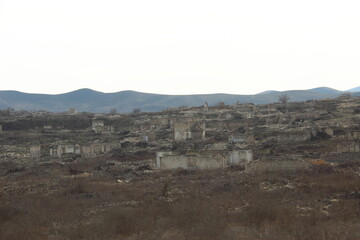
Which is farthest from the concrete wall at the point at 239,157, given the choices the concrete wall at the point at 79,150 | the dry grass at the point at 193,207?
the concrete wall at the point at 79,150

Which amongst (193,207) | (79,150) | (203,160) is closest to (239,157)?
(203,160)

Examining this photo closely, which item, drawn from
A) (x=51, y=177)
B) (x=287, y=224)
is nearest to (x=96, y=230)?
(x=287, y=224)

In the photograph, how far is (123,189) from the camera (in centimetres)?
1777

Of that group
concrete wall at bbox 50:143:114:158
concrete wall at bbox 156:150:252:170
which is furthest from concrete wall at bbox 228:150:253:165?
concrete wall at bbox 50:143:114:158

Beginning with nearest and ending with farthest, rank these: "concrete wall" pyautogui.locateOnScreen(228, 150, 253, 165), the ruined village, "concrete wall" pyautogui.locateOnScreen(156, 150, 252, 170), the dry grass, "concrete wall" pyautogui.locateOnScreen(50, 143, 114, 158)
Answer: the dry grass < the ruined village < "concrete wall" pyautogui.locateOnScreen(156, 150, 252, 170) < "concrete wall" pyautogui.locateOnScreen(228, 150, 253, 165) < "concrete wall" pyautogui.locateOnScreen(50, 143, 114, 158)

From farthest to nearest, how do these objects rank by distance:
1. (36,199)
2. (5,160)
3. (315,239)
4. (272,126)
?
(272,126), (5,160), (36,199), (315,239)

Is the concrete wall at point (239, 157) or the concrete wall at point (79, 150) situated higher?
the concrete wall at point (239, 157)

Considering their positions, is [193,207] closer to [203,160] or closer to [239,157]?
[203,160]

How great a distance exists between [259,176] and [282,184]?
2072 millimetres

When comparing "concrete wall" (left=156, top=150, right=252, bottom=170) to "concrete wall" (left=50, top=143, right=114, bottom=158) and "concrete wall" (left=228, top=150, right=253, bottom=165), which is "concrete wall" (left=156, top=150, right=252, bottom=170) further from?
"concrete wall" (left=50, top=143, right=114, bottom=158)

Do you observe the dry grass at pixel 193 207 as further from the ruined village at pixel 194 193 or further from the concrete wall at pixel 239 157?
the concrete wall at pixel 239 157

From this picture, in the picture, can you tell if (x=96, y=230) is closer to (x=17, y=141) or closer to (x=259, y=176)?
(x=259, y=176)

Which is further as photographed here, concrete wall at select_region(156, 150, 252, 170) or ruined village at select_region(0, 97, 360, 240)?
concrete wall at select_region(156, 150, 252, 170)

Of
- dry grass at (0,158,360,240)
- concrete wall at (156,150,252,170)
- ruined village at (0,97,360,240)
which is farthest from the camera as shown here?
concrete wall at (156,150,252,170)
